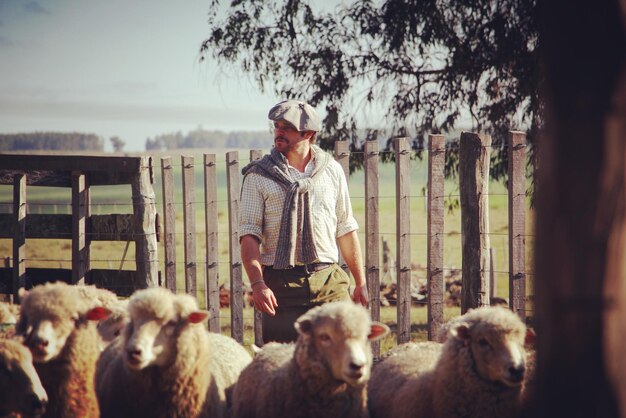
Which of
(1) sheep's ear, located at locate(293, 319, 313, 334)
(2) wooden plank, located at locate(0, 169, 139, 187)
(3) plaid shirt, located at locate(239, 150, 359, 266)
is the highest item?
(2) wooden plank, located at locate(0, 169, 139, 187)

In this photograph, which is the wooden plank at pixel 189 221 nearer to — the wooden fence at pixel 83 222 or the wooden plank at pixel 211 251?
the wooden plank at pixel 211 251

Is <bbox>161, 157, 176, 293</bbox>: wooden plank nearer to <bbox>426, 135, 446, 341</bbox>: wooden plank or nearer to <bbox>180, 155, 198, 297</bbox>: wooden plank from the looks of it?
<bbox>180, 155, 198, 297</bbox>: wooden plank

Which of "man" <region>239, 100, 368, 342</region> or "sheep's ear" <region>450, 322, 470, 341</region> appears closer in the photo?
"sheep's ear" <region>450, 322, 470, 341</region>

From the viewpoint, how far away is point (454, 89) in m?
12.7

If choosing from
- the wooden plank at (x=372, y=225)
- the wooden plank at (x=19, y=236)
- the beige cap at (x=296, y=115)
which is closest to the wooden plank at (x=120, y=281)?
the wooden plank at (x=19, y=236)

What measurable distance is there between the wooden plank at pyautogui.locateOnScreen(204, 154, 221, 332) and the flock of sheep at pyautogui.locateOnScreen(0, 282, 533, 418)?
3.29 m

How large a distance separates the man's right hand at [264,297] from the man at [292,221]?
0.02m

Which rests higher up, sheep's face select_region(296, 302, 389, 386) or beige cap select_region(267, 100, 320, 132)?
beige cap select_region(267, 100, 320, 132)

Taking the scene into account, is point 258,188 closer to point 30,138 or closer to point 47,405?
point 47,405

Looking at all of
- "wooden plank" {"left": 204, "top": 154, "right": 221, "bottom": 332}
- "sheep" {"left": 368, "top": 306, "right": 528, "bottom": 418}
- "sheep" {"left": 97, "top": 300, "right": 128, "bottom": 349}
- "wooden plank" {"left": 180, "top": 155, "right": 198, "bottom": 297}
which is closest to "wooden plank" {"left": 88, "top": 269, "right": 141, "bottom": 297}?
"wooden plank" {"left": 180, "top": 155, "right": 198, "bottom": 297}

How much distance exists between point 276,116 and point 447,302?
9.84 m

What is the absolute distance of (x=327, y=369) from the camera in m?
4.34

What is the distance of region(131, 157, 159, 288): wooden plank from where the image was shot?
8.24m

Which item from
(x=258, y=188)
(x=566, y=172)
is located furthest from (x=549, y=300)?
(x=258, y=188)
